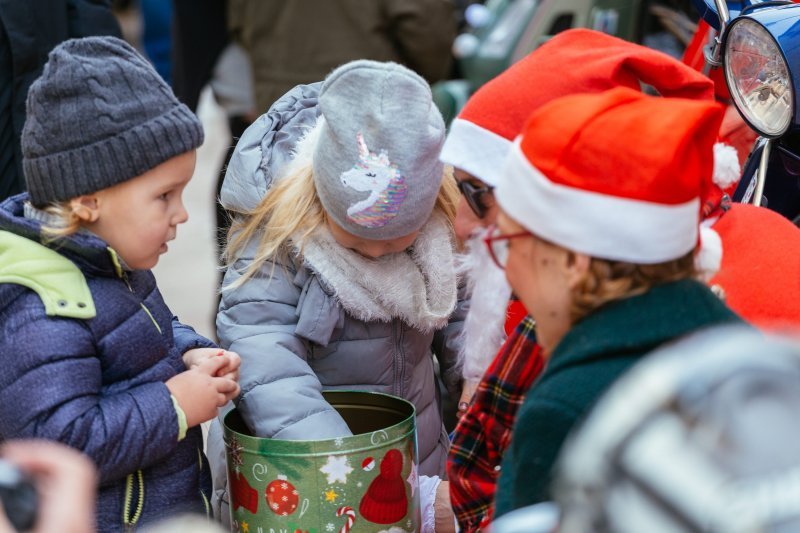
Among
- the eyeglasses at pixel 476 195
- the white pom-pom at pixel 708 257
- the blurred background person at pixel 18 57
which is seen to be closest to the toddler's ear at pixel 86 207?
the eyeglasses at pixel 476 195

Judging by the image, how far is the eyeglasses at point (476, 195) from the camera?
86.9 inches

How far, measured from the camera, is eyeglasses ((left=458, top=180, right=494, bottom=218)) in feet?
7.24

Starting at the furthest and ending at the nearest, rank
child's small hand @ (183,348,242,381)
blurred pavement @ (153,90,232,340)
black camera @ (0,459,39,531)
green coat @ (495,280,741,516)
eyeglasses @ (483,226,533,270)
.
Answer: blurred pavement @ (153,90,232,340) < child's small hand @ (183,348,242,381) < eyeglasses @ (483,226,533,270) < green coat @ (495,280,741,516) < black camera @ (0,459,39,531)

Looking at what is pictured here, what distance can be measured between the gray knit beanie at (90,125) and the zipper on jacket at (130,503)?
57cm

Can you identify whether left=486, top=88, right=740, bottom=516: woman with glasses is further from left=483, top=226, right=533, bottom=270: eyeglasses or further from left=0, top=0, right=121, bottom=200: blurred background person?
left=0, top=0, right=121, bottom=200: blurred background person

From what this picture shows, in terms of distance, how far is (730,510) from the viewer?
34.7 inches

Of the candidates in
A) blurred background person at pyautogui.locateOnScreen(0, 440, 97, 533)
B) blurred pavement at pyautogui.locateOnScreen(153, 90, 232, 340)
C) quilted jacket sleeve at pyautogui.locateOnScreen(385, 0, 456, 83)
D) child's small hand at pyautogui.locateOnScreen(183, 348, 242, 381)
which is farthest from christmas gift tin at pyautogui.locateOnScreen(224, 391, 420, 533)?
quilted jacket sleeve at pyautogui.locateOnScreen(385, 0, 456, 83)

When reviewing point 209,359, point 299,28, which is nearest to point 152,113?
point 209,359

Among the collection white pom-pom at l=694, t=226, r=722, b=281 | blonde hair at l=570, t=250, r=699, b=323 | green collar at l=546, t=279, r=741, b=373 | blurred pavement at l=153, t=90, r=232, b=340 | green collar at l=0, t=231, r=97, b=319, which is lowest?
blurred pavement at l=153, t=90, r=232, b=340

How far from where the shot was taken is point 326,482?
2109 millimetres

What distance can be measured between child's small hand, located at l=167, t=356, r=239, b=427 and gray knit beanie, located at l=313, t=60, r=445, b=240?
0.44 metres

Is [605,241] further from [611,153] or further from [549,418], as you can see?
[549,418]

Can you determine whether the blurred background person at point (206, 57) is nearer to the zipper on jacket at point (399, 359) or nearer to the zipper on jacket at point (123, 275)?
the zipper on jacket at point (399, 359)

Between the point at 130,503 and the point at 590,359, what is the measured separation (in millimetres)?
1035
